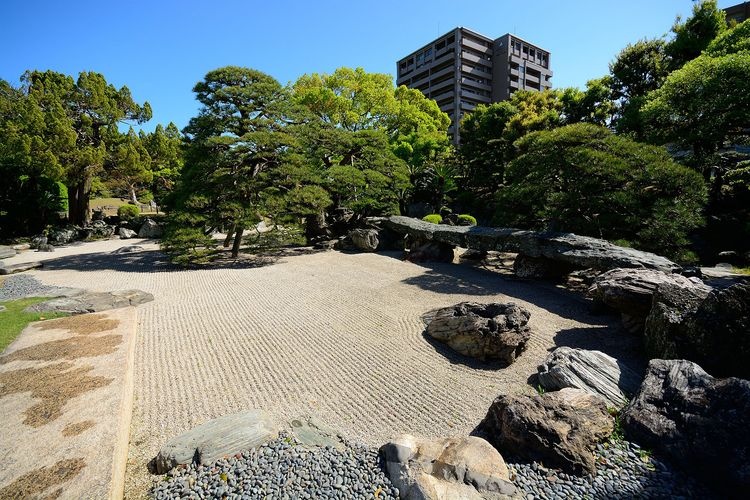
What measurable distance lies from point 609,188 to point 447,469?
869 centimetres

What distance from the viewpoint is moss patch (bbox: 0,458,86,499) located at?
2521 millimetres

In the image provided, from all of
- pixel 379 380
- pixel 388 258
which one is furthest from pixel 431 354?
pixel 388 258

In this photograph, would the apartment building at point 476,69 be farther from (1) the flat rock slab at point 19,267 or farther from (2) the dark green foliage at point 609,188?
(1) the flat rock slab at point 19,267

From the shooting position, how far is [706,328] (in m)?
3.88

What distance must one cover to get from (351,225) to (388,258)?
4405 millimetres

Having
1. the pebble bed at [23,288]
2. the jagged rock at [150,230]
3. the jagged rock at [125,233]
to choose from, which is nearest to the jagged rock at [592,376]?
the pebble bed at [23,288]

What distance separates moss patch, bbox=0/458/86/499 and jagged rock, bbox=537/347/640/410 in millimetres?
4765

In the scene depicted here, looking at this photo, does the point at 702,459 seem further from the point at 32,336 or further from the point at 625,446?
the point at 32,336

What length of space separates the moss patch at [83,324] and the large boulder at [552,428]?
6.27 m

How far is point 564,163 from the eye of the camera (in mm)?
8914

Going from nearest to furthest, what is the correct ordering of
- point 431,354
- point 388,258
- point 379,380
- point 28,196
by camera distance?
point 379,380, point 431,354, point 388,258, point 28,196

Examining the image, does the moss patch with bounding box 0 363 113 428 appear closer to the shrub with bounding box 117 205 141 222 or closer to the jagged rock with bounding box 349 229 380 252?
the jagged rock with bounding box 349 229 380 252

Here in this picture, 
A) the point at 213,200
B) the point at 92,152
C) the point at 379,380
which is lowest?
the point at 379,380

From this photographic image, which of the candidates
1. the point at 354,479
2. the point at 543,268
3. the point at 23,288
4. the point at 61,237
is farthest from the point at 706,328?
the point at 61,237
